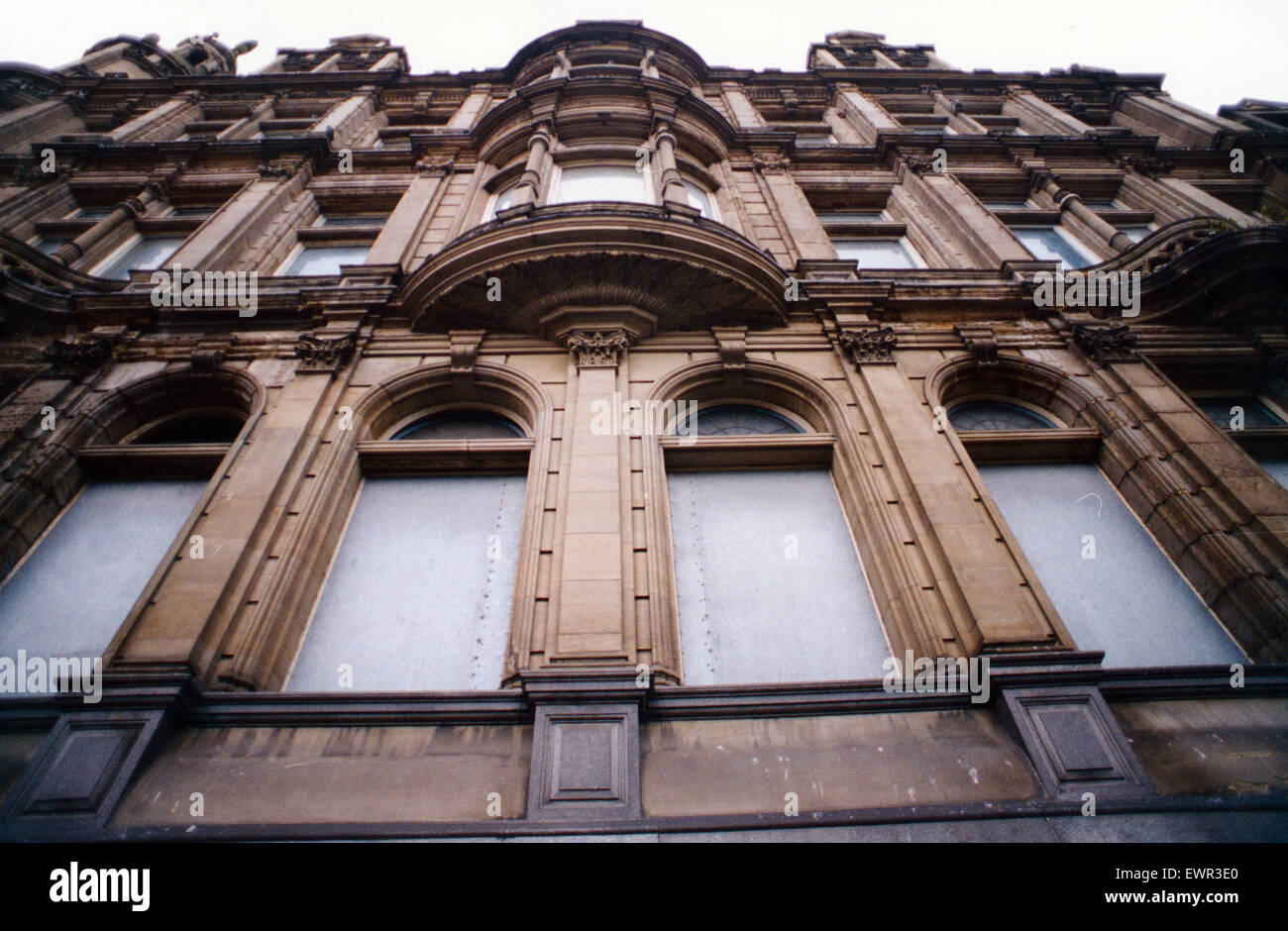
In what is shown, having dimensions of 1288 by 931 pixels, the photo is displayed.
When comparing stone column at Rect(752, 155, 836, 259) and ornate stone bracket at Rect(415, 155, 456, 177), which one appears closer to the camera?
stone column at Rect(752, 155, 836, 259)

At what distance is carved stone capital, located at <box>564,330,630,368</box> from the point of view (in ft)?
32.9

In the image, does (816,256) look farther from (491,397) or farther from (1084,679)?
(1084,679)

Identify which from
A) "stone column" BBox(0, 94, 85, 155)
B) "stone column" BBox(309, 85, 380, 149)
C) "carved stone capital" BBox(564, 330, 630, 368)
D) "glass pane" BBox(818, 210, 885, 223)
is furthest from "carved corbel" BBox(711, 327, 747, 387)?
"stone column" BBox(0, 94, 85, 155)

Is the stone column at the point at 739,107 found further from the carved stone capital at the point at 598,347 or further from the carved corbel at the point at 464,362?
the carved corbel at the point at 464,362

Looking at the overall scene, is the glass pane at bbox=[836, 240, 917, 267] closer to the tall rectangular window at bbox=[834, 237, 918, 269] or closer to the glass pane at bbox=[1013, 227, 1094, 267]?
the tall rectangular window at bbox=[834, 237, 918, 269]

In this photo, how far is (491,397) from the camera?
10.5 meters

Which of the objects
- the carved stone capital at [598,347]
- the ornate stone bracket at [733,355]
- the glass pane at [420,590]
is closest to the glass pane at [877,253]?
the ornate stone bracket at [733,355]

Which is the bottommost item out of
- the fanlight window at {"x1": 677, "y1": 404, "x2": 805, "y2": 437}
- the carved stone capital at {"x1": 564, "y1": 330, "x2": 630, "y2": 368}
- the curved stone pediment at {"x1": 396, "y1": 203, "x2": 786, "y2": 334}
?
the fanlight window at {"x1": 677, "y1": 404, "x2": 805, "y2": 437}

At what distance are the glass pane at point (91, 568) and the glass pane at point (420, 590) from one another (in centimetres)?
223

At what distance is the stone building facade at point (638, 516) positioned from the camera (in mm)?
5652

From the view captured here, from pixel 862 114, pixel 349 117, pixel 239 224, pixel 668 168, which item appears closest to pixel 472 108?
pixel 349 117

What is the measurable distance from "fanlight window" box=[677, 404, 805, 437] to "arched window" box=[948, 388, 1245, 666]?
250cm

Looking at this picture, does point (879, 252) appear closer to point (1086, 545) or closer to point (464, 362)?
point (1086, 545)
